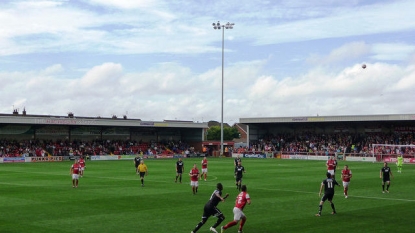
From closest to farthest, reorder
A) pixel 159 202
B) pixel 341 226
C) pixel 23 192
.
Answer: pixel 341 226, pixel 159 202, pixel 23 192

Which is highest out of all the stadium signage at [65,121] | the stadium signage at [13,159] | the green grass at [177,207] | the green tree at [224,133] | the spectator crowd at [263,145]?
the green tree at [224,133]

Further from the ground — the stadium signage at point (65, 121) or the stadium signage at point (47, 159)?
the stadium signage at point (65, 121)

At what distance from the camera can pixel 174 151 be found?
312ft

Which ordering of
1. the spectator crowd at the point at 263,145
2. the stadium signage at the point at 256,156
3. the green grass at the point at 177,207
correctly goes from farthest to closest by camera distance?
1. the stadium signage at the point at 256,156
2. the spectator crowd at the point at 263,145
3. the green grass at the point at 177,207

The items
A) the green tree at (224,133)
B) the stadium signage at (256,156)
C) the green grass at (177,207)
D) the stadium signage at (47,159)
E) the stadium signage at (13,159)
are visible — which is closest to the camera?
the green grass at (177,207)

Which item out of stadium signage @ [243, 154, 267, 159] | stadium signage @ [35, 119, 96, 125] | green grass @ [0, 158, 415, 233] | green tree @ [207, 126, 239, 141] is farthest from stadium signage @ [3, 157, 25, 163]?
green tree @ [207, 126, 239, 141]

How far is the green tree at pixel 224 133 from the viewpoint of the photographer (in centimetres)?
16238

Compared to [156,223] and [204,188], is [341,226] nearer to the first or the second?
[156,223]

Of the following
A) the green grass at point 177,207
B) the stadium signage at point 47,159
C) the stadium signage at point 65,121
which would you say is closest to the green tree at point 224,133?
the stadium signage at point 65,121

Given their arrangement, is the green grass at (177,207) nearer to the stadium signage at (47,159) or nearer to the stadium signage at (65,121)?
the stadium signage at (47,159)

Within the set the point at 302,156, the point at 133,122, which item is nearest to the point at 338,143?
the point at 302,156

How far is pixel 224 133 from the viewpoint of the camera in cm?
16812

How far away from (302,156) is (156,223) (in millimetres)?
65347

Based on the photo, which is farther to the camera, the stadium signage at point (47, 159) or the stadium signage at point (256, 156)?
the stadium signage at point (256, 156)
